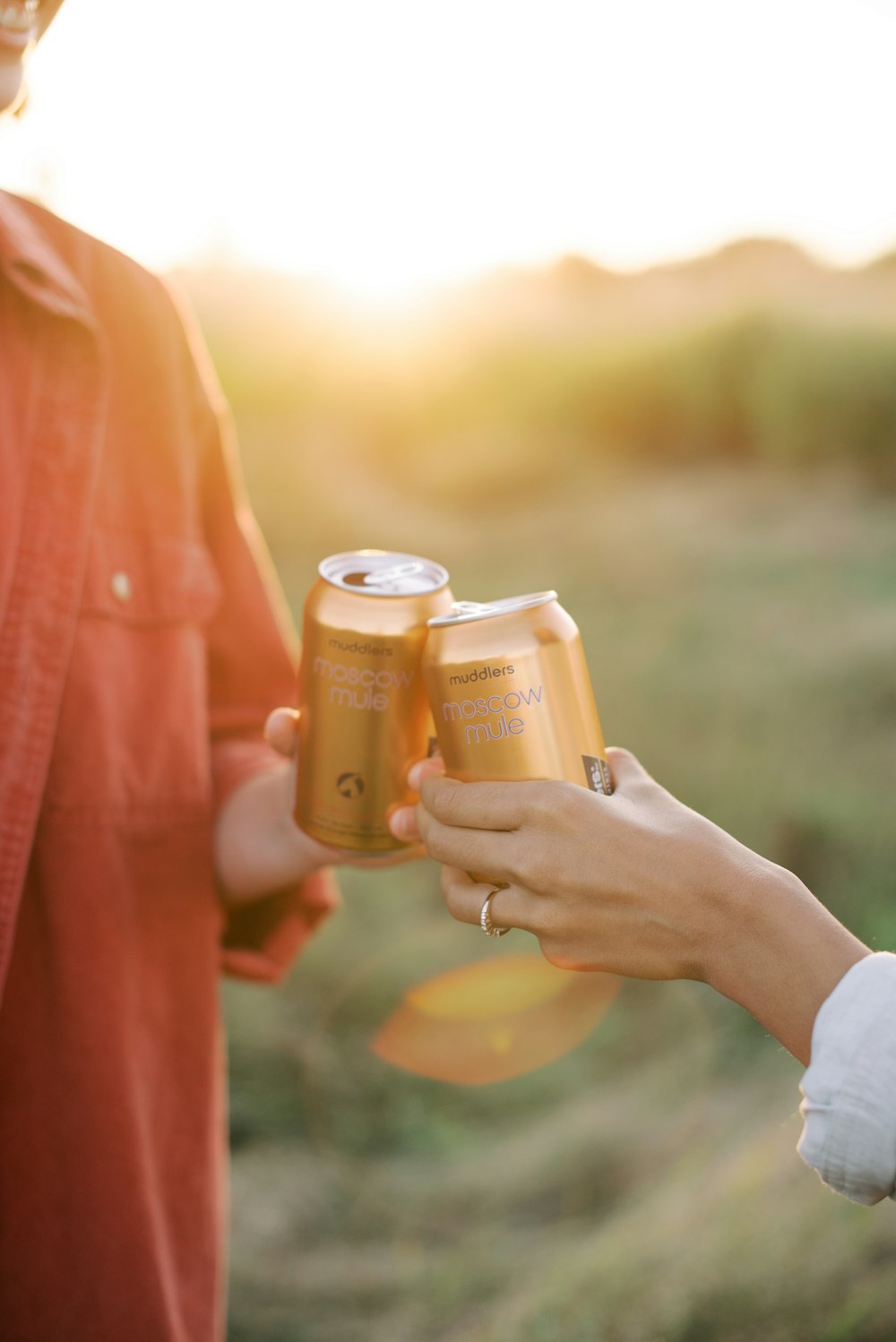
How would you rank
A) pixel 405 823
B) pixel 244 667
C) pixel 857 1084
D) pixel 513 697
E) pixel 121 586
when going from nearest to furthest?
pixel 857 1084 < pixel 513 697 < pixel 405 823 < pixel 121 586 < pixel 244 667

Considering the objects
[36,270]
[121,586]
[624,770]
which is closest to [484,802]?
[624,770]

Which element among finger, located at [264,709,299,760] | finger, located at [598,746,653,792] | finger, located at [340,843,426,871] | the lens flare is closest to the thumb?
finger, located at [598,746,653,792]

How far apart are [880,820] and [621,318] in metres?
1.97

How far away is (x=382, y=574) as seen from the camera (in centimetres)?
102

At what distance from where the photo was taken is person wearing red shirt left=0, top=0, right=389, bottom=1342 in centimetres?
98

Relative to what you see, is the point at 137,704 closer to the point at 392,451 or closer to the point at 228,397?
the point at 392,451

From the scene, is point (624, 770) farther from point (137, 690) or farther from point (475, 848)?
point (137, 690)

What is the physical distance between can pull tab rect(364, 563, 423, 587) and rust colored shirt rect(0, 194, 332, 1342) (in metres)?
0.24

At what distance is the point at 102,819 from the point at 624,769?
52cm

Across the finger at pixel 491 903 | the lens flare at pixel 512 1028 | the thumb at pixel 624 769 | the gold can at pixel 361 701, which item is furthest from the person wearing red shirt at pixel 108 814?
the lens flare at pixel 512 1028

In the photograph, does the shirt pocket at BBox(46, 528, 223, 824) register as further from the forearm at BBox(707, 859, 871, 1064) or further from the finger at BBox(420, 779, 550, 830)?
the forearm at BBox(707, 859, 871, 1064)

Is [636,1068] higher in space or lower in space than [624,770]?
lower

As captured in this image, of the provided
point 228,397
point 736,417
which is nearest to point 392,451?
point 228,397

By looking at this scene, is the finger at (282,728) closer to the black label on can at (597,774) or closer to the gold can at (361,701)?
the gold can at (361,701)
